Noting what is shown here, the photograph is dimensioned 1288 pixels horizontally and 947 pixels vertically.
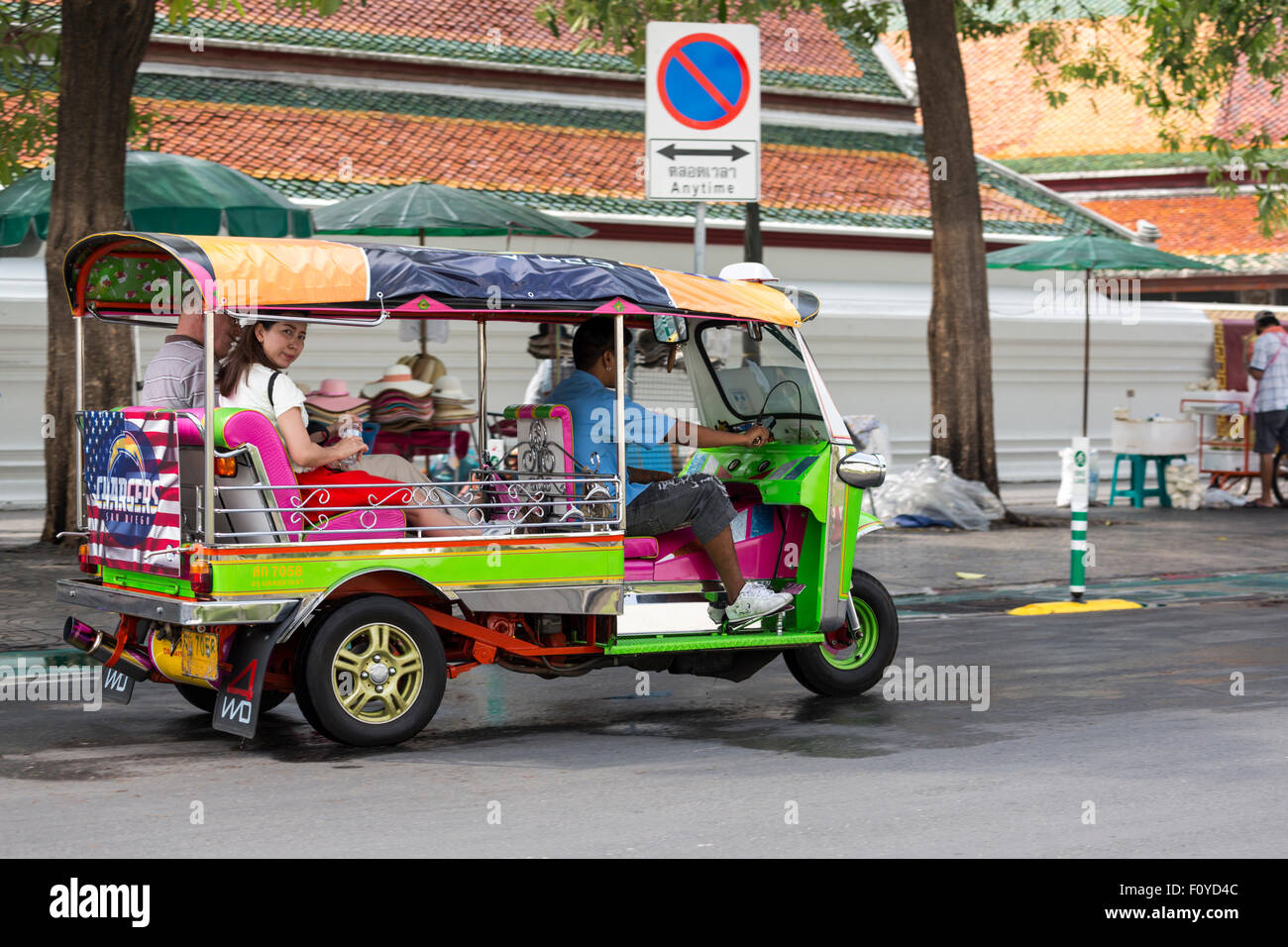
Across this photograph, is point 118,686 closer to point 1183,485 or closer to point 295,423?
point 295,423

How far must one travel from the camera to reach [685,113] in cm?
1082

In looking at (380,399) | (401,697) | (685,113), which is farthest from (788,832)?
(380,399)

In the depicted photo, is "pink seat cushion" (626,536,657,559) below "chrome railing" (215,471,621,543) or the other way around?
below

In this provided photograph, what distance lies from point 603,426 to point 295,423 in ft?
4.79

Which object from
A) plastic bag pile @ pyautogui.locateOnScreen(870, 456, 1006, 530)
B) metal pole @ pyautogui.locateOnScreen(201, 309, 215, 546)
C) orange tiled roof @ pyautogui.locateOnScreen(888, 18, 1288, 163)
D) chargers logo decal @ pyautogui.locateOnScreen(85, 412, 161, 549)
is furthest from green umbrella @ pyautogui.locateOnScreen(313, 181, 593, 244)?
orange tiled roof @ pyautogui.locateOnScreen(888, 18, 1288, 163)

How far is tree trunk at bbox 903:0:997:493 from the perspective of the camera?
16.8 metres

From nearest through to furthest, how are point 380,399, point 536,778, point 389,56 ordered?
point 536,778, point 380,399, point 389,56

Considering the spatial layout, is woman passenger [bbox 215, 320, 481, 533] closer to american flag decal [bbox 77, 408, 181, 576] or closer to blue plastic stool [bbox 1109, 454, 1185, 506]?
american flag decal [bbox 77, 408, 181, 576]

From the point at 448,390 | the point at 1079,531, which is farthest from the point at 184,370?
the point at 1079,531

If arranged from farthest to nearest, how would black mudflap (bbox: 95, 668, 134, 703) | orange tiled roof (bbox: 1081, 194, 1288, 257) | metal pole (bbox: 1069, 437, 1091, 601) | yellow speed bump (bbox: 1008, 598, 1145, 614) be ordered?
1. orange tiled roof (bbox: 1081, 194, 1288, 257)
2. metal pole (bbox: 1069, 437, 1091, 601)
3. yellow speed bump (bbox: 1008, 598, 1145, 614)
4. black mudflap (bbox: 95, 668, 134, 703)

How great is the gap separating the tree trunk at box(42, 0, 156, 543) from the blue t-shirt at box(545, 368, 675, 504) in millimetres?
6390

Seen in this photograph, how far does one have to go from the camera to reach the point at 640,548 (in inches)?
320

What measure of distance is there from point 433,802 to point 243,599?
1238mm
